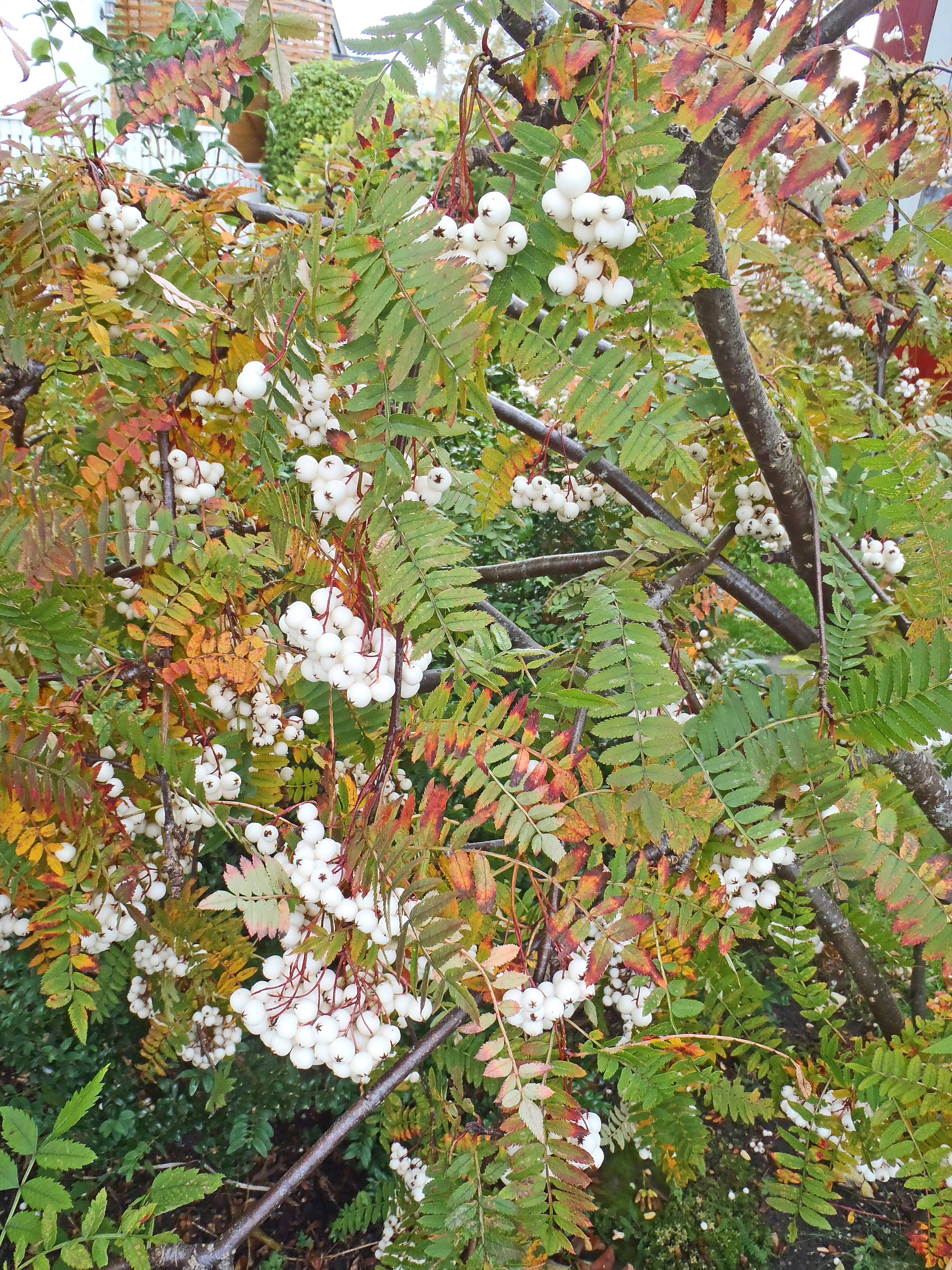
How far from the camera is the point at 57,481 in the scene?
1257 mm

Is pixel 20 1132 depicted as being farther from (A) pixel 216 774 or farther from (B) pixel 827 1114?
(B) pixel 827 1114

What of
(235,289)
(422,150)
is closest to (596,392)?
(235,289)

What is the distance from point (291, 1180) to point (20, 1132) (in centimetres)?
39

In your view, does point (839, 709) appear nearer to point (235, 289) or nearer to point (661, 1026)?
point (661, 1026)

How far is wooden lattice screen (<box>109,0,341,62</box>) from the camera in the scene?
0.83m

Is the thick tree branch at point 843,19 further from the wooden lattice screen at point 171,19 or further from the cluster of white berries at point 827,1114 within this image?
the cluster of white berries at point 827,1114

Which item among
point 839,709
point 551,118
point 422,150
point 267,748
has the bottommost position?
point 267,748

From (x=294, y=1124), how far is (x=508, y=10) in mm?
2617

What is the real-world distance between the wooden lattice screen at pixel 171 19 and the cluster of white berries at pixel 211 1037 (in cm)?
197

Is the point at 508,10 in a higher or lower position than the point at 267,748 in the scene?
higher

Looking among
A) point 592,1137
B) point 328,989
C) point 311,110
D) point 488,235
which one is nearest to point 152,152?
point 488,235

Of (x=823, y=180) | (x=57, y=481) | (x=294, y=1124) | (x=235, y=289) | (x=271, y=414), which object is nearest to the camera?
(x=271, y=414)

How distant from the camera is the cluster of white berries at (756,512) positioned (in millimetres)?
Result: 1438

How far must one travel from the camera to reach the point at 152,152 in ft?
9.13
